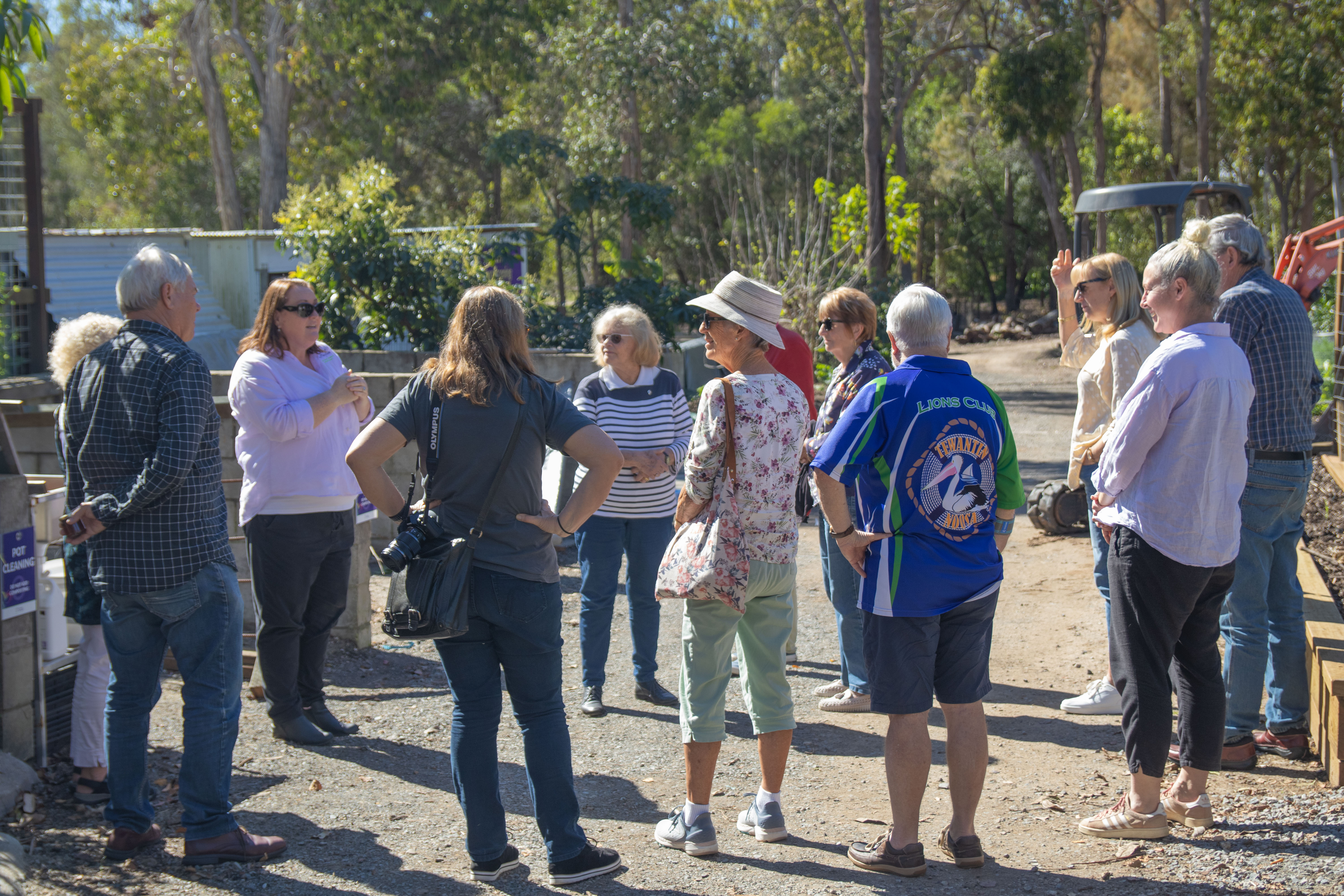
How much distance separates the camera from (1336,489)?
8820mm

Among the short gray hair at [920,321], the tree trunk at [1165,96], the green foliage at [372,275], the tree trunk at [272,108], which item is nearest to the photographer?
the short gray hair at [920,321]

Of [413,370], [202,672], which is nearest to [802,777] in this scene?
[202,672]

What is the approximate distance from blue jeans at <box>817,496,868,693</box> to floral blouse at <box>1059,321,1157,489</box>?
3.39ft

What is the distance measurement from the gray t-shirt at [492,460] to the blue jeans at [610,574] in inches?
66.0

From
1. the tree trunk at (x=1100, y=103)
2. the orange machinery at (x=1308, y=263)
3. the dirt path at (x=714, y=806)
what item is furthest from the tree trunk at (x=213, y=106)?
the dirt path at (x=714, y=806)

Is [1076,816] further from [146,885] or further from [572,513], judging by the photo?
[146,885]

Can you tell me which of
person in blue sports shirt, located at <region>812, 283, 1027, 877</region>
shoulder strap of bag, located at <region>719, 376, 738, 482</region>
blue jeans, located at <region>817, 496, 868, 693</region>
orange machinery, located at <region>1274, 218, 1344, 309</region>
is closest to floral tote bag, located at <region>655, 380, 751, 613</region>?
shoulder strap of bag, located at <region>719, 376, 738, 482</region>

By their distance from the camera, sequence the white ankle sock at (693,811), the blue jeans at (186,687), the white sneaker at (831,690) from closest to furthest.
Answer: the blue jeans at (186,687), the white ankle sock at (693,811), the white sneaker at (831,690)

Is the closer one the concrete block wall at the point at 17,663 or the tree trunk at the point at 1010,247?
the concrete block wall at the point at 17,663

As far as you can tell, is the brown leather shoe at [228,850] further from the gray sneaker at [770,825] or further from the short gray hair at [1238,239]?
the short gray hair at [1238,239]

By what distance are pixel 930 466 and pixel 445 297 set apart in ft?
26.3

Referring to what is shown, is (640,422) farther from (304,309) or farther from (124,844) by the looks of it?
(124,844)

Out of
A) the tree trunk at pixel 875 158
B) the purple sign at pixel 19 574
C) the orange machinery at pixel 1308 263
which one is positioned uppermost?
the tree trunk at pixel 875 158

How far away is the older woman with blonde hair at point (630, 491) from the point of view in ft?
16.3
